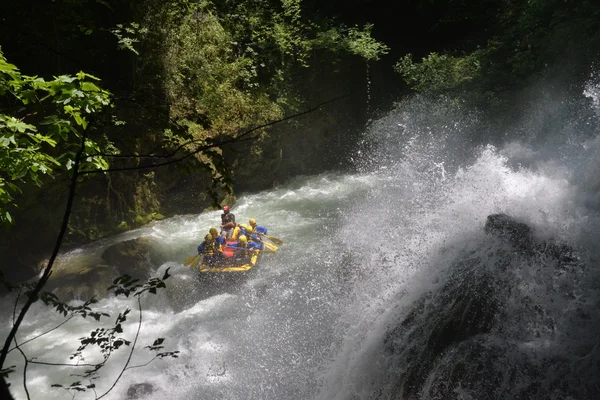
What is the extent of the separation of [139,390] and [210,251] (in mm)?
2979

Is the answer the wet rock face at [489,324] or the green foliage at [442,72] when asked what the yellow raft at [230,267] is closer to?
the wet rock face at [489,324]

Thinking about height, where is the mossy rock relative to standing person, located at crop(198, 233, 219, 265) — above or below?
below

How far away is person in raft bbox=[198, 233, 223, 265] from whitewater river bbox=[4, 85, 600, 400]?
453mm

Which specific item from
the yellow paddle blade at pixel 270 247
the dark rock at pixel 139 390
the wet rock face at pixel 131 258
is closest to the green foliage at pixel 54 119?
the dark rock at pixel 139 390

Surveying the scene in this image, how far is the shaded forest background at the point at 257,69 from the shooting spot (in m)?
9.00

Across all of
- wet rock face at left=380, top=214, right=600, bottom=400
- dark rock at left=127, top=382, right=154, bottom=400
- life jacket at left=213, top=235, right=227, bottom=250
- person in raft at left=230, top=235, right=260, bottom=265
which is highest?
wet rock face at left=380, top=214, right=600, bottom=400

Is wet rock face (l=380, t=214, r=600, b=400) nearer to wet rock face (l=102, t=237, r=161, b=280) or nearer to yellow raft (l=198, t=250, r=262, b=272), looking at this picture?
yellow raft (l=198, t=250, r=262, b=272)

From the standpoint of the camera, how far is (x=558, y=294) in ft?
13.2

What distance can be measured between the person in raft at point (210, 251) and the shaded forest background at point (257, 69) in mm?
1059

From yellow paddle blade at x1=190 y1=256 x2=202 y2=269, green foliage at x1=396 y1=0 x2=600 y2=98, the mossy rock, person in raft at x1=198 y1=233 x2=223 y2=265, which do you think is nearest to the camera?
the mossy rock

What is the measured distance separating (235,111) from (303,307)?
5.96 metres

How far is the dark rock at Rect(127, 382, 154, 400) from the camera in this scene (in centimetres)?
571

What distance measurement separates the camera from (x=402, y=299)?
5.14 meters

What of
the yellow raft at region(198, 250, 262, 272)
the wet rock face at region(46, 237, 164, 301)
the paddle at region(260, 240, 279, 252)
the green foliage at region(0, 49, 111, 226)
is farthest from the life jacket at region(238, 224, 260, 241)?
the green foliage at region(0, 49, 111, 226)
